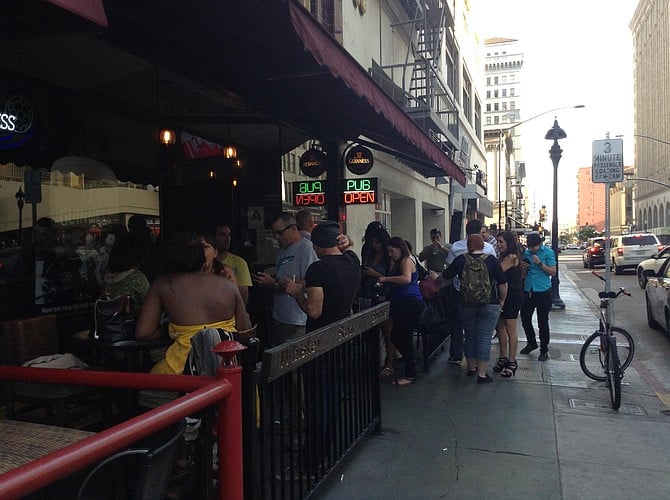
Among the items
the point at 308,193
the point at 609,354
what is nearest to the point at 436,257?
the point at 308,193

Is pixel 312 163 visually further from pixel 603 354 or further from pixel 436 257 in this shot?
pixel 603 354

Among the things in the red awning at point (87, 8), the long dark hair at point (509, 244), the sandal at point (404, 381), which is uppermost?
the red awning at point (87, 8)

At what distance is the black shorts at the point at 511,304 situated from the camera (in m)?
6.99

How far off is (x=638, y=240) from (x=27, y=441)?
27.6 m

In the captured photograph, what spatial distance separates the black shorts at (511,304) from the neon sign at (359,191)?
3318mm

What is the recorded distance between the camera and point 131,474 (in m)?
2.11

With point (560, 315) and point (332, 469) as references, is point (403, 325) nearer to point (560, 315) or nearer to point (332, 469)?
point (332, 469)

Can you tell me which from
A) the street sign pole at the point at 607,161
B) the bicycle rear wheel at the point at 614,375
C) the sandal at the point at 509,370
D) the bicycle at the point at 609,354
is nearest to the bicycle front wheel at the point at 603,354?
the bicycle at the point at 609,354

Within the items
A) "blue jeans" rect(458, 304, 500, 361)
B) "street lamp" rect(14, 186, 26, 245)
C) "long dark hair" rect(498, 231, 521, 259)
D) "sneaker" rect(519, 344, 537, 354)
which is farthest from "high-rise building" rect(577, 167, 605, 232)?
"street lamp" rect(14, 186, 26, 245)

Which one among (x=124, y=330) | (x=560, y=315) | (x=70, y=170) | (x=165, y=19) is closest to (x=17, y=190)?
(x=70, y=170)

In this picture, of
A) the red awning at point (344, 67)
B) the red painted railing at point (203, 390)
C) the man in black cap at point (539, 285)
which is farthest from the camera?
the man in black cap at point (539, 285)

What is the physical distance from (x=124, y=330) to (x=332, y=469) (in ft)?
5.41

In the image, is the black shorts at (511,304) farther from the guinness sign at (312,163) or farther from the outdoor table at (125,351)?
the outdoor table at (125,351)

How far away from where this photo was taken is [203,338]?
124 inches
